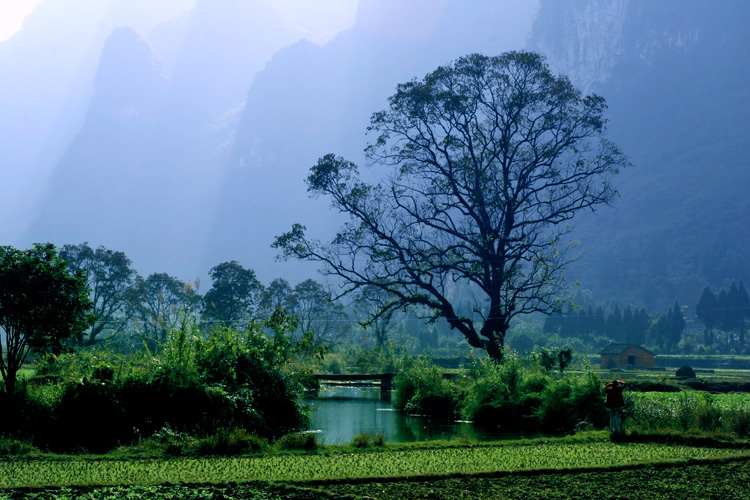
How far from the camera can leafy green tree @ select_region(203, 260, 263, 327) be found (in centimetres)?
6291

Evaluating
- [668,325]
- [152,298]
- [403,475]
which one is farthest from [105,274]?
[668,325]

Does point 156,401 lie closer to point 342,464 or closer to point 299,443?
point 299,443

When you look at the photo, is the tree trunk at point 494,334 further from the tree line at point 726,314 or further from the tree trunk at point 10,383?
the tree line at point 726,314

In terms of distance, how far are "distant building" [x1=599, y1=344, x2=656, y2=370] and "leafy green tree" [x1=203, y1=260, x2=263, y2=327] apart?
34902mm

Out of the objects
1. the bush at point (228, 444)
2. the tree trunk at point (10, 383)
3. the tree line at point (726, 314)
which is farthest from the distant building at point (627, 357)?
the tree trunk at point (10, 383)

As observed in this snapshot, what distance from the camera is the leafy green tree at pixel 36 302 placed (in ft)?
53.6

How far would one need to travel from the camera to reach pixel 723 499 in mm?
9055

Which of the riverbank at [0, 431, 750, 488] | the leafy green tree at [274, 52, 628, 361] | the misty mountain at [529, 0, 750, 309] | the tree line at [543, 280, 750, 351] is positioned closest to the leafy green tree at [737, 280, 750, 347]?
the tree line at [543, 280, 750, 351]

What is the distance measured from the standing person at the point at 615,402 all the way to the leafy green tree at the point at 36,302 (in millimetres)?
12420

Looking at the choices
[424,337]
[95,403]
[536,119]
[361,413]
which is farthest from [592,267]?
[95,403]

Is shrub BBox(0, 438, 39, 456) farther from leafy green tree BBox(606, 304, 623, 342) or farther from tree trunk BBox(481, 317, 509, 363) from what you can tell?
leafy green tree BBox(606, 304, 623, 342)

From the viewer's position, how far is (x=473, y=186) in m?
34.2

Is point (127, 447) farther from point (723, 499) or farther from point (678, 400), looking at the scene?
point (678, 400)

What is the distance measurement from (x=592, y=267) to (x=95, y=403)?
16508 centimetres
